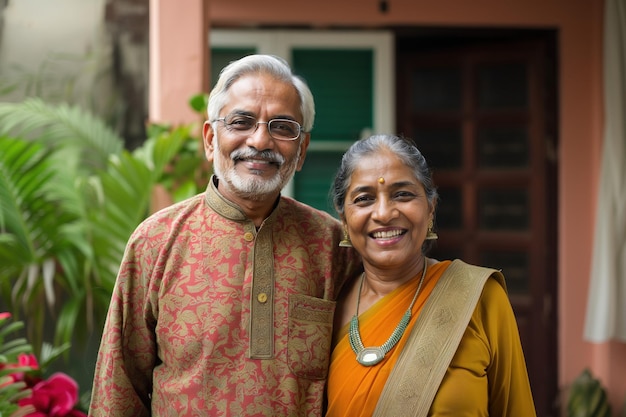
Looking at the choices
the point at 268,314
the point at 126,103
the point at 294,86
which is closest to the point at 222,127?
the point at 294,86

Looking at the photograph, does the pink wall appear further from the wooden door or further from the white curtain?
the white curtain

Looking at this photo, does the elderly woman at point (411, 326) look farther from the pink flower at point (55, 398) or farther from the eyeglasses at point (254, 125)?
the pink flower at point (55, 398)

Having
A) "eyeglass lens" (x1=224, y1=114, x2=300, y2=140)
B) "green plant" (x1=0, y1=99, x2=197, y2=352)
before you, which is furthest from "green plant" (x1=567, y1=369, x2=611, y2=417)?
"eyeglass lens" (x1=224, y1=114, x2=300, y2=140)

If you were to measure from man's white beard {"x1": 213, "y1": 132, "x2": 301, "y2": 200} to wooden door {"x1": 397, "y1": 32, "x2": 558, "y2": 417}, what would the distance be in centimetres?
245

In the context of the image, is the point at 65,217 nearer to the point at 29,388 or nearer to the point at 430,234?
the point at 29,388

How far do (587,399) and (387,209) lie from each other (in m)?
2.41

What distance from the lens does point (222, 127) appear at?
→ 7.00ft

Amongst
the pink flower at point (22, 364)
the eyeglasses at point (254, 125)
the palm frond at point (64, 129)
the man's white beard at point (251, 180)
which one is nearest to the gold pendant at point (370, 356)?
the man's white beard at point (251, 180)

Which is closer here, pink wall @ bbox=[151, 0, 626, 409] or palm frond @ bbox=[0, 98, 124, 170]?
palm frond @ bbox=[0, 98, 124, 170]

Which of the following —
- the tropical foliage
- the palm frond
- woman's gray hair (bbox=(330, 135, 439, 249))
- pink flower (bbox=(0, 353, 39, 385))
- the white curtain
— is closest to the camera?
woman's gray hair (bbox=(330, 135, 439, 249))

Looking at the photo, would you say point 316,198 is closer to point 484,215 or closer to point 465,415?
point 484,215

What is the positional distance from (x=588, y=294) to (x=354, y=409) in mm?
2554

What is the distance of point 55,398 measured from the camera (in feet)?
9.17

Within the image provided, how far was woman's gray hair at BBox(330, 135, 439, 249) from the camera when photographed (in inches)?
85.7
